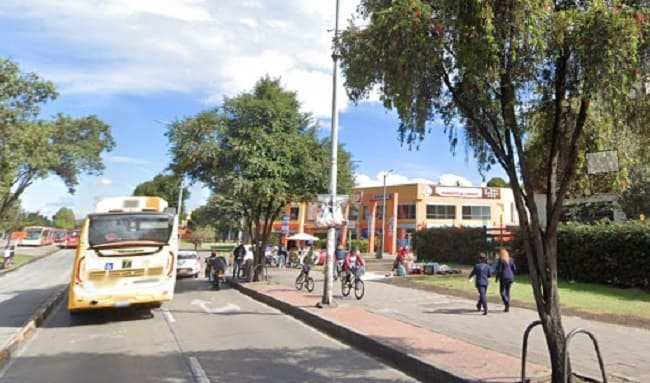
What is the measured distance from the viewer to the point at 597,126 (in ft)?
21.3

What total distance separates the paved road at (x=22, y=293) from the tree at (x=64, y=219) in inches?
4375

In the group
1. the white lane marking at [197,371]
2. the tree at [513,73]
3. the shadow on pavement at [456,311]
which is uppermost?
the tree at [513,73]

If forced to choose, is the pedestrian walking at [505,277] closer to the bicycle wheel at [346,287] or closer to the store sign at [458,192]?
the bicycle wheel at [346,287]

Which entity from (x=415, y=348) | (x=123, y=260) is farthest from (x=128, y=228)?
(x=415, y=348)

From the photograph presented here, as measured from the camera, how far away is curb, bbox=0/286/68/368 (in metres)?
8.23

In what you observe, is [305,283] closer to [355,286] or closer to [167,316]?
[355,286]

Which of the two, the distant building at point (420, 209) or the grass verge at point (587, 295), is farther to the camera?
the distant building at point (420, 209)

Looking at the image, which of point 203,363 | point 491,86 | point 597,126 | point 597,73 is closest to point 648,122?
point 597,126

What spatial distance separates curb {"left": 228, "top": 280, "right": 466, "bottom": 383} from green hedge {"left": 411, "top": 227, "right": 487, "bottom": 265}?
18312mm

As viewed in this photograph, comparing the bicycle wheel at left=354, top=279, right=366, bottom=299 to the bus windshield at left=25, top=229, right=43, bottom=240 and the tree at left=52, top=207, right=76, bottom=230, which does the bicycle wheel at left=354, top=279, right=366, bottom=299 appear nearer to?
the bus windshield at left=25, top=229, right=43, bottom=240

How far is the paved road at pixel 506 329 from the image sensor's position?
7653 mm

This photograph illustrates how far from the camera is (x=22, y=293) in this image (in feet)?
58.1

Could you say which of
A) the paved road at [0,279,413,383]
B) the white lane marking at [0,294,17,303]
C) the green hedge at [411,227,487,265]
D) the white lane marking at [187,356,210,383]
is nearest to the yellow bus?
the paved road at [0,279,413,383]

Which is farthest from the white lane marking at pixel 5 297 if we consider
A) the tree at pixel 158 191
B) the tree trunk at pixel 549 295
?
the tree at pixel 158 191
